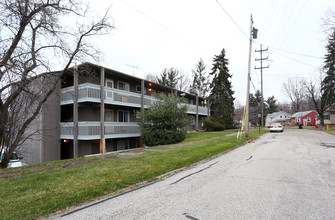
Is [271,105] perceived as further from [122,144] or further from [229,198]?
[229,198]

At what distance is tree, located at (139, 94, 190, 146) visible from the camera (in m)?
17.1

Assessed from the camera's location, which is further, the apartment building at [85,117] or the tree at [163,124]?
the tree at [163,124]

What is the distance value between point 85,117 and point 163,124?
22.8ft

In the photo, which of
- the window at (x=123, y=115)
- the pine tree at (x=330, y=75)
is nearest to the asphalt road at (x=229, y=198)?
the window at (x=123, y=115)

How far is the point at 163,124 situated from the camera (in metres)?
17.4

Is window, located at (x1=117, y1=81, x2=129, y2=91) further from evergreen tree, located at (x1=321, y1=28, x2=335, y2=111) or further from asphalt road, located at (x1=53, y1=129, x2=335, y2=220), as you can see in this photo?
evergreen tree, located at (x1=321, y1=28, x2=335, y2=111)

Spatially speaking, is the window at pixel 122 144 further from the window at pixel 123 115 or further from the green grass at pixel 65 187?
the green grass at pixel 65 187

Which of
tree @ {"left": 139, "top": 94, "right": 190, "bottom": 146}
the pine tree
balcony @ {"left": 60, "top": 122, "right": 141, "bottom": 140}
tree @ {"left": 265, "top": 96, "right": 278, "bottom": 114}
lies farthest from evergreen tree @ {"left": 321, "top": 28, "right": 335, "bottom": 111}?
tree @ {"left": 265, "top": 96, "right": 278, "bottom": 114}

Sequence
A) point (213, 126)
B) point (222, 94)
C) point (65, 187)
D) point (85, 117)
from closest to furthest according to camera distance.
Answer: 1. point (65, 187)
2. point (85, 117)
3. point (213, 126)
4. point (222, 94)

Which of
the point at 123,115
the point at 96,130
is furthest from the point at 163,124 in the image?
the point at 96,130

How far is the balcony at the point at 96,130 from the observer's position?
47.6 ft

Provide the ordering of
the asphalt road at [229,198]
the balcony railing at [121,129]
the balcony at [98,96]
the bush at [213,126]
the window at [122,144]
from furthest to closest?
A: the bush at [213,126] < the window at [122,144] < the balcony railing at [121,129] < the balcony at [98,96] < the asphalt road at [229,198]

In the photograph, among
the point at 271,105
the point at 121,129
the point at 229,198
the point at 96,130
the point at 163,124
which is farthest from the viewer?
the point at 271,105

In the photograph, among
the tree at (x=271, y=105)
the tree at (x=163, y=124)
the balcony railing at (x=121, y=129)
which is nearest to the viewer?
the balcony railing at (x=121, y=129)
